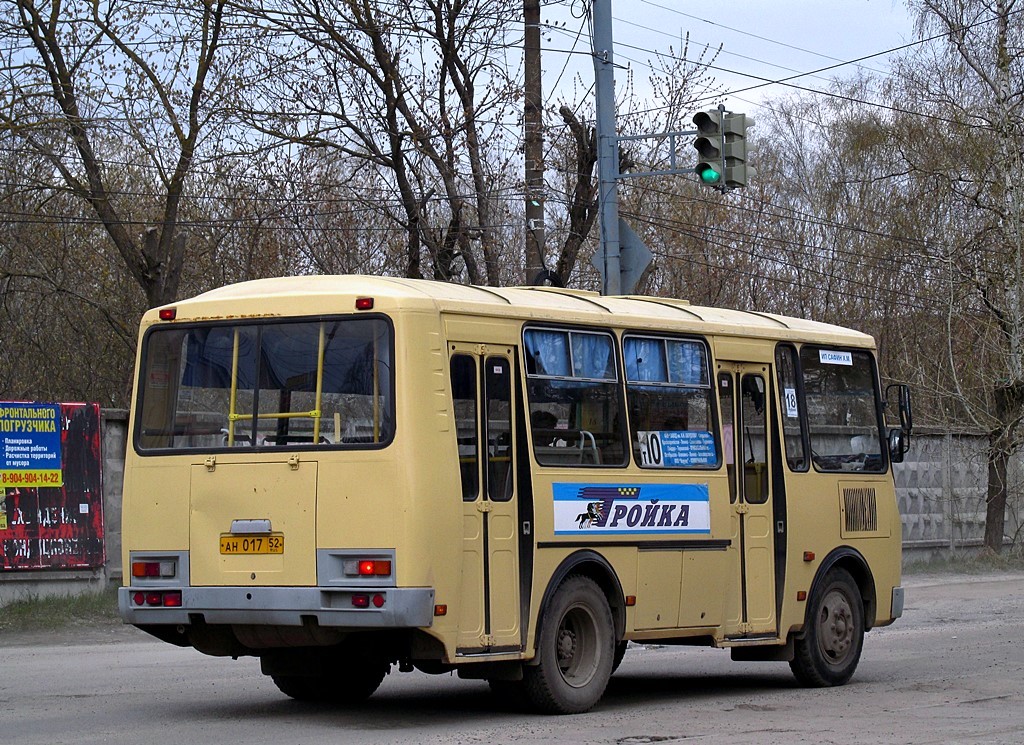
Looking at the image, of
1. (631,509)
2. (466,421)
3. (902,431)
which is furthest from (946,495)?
(466,421)

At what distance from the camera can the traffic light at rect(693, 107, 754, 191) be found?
17125 millimetres

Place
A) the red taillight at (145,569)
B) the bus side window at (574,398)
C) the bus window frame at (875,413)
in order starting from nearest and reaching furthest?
the red taillight at (145,569) < the bus side window at (574,398) < the bus window frame at (875,413)

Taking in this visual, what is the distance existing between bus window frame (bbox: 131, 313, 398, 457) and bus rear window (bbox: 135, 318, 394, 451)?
0.4 inches

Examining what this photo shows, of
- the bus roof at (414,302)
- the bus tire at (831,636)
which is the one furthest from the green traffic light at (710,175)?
the bus tire at (831,636)

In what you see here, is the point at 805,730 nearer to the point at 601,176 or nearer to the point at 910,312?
the point at 601,176

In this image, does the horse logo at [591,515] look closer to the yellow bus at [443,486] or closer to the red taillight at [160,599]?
the yellow bus at [443,486]

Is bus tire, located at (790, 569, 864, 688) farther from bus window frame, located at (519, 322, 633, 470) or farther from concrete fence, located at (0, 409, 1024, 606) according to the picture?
concrete fence, located at (0, 409, 1024, 606)

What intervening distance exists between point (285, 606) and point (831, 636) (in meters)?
5.56

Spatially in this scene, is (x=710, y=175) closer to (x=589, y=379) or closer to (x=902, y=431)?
(x=902, y=431)

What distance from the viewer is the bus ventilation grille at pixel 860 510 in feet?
44.4

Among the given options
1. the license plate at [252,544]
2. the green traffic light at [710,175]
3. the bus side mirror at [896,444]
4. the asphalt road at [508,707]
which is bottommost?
the asphalt road at [508,707]

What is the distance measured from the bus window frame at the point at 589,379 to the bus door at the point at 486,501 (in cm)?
21

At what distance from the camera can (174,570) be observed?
10.1 m

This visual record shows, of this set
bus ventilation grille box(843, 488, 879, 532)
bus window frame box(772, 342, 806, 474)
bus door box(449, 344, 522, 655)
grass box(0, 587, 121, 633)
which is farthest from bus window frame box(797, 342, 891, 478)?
grass box(0, 587, 121, 633)
